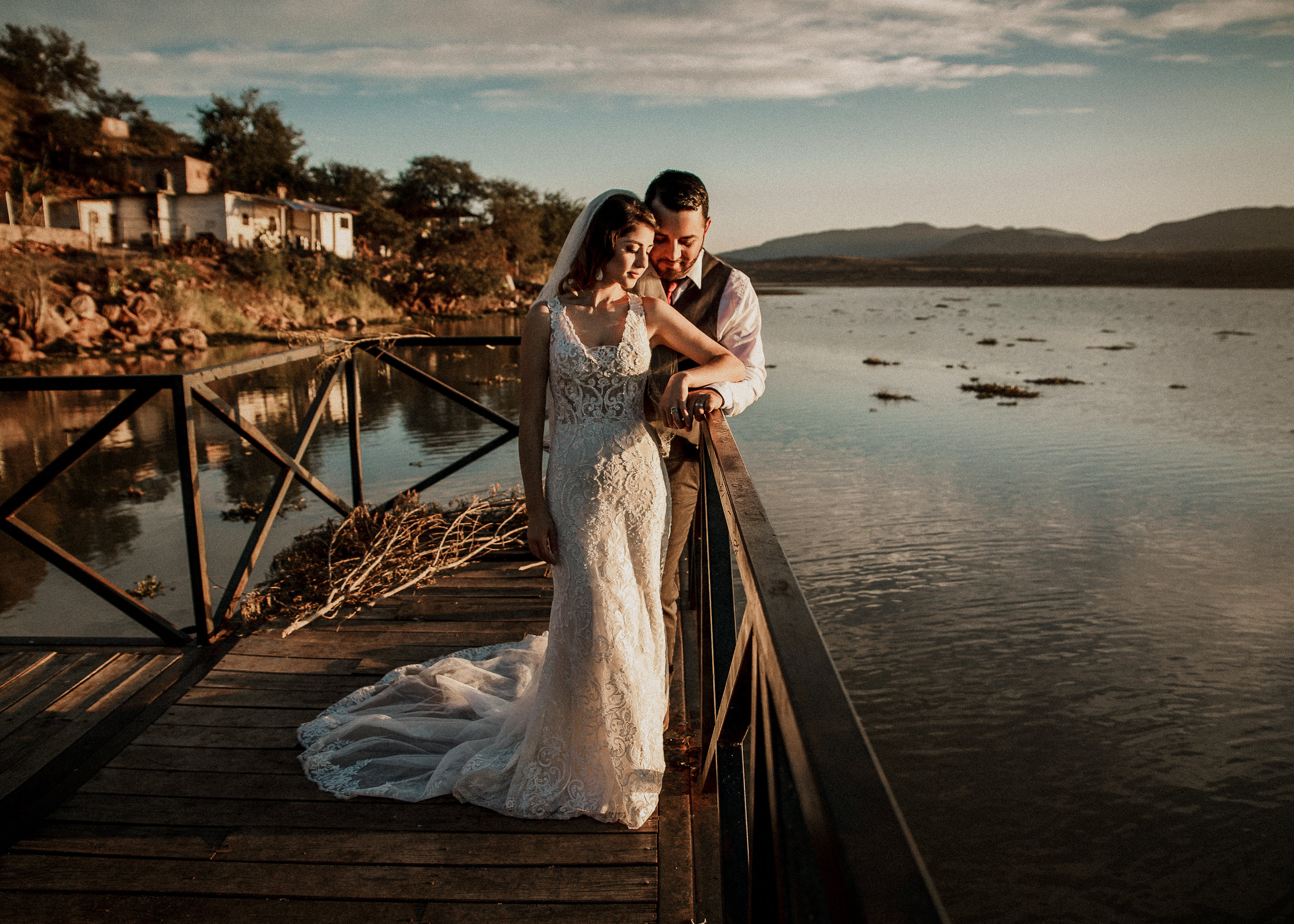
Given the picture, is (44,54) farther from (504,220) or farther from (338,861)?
(338,861)

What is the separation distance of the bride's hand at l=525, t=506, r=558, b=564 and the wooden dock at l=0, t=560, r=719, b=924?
806 millimetres

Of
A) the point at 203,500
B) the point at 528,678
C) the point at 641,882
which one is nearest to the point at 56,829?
the point at 528,678

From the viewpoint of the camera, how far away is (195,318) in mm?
27172

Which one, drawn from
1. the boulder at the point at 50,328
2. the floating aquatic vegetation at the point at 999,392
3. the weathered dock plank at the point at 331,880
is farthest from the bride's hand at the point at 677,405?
the boulder at the point at 50,328

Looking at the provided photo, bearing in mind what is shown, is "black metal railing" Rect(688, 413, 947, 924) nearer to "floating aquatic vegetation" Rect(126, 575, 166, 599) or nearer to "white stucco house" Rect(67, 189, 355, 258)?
"floating aquatic vegetation" Rect(126, 575, 166, 599)

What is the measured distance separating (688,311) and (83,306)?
2729cm

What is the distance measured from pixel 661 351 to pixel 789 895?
2315 mm

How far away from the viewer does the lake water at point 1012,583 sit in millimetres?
5422

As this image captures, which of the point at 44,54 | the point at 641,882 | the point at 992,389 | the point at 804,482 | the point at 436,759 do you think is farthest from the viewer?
the point at 44,54

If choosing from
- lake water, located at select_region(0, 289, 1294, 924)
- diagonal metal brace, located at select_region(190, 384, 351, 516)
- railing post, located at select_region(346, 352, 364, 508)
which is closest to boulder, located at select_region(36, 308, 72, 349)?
lake water, located at select_region(0, 289, 1294, 924)

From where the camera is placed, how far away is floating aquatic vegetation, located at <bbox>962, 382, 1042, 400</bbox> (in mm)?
19969

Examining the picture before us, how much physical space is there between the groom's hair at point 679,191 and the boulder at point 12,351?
23.6 meters

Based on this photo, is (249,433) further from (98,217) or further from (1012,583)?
(98,217)

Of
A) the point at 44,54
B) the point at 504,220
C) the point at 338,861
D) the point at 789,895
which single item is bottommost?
the point at 338,861
